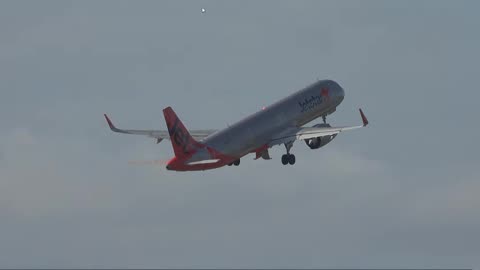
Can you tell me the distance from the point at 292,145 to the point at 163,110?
17291 mm

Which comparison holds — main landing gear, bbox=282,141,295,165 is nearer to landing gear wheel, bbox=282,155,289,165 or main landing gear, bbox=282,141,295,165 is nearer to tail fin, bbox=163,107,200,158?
landing gear wheel, bbox=282,155,289,165

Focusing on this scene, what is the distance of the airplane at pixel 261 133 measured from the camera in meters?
170

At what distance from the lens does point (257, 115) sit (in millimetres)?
179000

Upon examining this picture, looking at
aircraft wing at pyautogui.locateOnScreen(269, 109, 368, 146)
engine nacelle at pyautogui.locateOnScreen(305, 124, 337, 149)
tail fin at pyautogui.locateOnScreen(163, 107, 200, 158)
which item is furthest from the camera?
engine nacelle at pyautogui.locateOnScreen(305, 124, 337, 149)

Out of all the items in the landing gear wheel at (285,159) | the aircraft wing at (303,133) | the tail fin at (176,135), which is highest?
the aircraft wing at (303,133)

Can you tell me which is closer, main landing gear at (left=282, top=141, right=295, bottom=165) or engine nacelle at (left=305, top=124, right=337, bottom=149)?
main landing gear at (left=282, top=141, right=295, bottom=165)

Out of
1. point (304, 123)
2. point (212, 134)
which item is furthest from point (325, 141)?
point (212, 134)

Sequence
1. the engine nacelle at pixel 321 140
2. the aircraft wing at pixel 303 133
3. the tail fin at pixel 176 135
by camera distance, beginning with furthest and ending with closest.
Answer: the engine nacelle at pixel 321 140
the aircraft wing at pixel 303 133
the tail fin at pixel 176 135

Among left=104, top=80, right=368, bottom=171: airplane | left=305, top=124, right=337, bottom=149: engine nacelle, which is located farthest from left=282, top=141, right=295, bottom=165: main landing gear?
left=305, top=124, right=337, bottom=149: engine nacelle

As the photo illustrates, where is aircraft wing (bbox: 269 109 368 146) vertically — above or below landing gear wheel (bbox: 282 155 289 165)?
above

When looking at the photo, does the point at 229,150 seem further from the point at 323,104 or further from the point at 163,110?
the point at 323,104

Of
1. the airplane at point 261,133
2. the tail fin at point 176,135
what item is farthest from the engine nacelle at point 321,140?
the tail fin at point 176,135

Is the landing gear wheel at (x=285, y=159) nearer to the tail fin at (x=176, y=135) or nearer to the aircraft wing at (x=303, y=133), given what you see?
the aircraft wing at (x=303, y=133)

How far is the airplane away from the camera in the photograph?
170m
